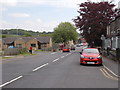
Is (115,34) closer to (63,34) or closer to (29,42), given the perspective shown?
(29,42)

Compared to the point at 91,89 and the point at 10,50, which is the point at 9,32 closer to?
the point at 10,50

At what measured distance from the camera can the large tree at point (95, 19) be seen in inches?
1500

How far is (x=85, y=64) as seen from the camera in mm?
18500

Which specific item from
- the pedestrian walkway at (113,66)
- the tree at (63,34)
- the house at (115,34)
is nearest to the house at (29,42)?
the tree at (63,34)

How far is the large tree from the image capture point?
125 feet

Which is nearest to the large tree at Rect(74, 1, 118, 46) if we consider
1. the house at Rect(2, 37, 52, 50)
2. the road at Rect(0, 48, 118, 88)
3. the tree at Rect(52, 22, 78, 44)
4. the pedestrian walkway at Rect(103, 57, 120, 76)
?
the pedestrian walkway at Rect(103, 57, 120, 76)

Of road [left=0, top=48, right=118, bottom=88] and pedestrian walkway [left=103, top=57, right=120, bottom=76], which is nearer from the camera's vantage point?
road [left=0, top=48, right=118, bottom=88]

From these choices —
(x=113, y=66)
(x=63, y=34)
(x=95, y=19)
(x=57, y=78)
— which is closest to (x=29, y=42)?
(x=63, y=34)

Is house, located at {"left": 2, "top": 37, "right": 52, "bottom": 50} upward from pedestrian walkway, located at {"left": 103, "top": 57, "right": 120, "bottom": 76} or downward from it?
upward

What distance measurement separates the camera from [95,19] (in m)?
38.1

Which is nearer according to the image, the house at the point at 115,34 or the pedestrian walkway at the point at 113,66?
the pedestrian walkway at the point at 113,66

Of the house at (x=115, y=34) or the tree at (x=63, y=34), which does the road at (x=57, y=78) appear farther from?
the tree at (x=63, y=34)

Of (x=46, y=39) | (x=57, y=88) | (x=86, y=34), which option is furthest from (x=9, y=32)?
(x=57, y=88)

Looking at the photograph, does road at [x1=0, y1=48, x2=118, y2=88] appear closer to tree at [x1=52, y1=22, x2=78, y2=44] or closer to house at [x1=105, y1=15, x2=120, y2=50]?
house at [x1=105, y1=15, x2=120, y2=50]
